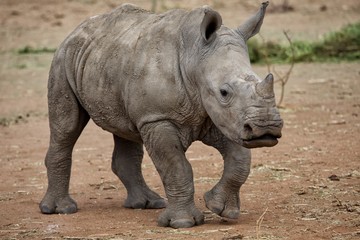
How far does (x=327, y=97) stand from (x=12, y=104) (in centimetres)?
464

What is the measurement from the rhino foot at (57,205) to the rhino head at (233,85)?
1958mm

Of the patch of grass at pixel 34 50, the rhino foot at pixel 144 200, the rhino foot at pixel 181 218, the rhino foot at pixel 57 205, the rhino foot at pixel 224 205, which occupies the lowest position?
the patch of grass at pixel 34 50

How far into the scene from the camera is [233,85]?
7.79 m

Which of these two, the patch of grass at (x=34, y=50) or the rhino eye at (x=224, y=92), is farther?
the patch of grass at (x=34, y=50)

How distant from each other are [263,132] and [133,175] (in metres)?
2.41

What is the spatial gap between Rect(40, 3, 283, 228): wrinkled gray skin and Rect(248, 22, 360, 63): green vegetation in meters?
8.40

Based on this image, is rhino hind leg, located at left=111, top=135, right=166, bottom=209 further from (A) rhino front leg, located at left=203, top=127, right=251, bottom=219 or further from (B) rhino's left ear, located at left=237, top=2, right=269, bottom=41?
(B) rhino's left ear, located at left=237, top=2, right=269, bottom=41

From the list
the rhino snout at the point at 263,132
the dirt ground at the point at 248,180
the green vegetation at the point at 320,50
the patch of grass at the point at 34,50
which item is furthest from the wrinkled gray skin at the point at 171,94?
the patch of grass at the point at 34,50

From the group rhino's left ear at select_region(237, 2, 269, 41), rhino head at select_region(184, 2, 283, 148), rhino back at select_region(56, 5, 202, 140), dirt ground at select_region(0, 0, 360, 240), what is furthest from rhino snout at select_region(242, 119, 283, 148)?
rhino's left ear at select_region(237, 2, 269, 41)

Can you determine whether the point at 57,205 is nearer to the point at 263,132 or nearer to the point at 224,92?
the point at 224,92

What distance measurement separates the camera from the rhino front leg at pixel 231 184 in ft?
27.3

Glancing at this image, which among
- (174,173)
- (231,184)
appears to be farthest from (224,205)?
(174,173)

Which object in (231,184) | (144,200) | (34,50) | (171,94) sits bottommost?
(34,50)

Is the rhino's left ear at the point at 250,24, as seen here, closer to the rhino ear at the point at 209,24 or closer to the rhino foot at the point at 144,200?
the rhino ear at the point at 209,24
